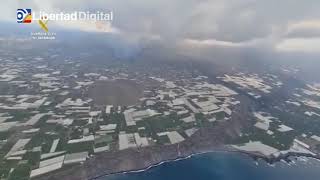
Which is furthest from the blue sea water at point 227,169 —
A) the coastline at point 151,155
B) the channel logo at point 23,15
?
the channel logo at point 23,15

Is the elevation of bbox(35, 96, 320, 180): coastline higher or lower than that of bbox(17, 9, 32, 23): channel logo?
lower

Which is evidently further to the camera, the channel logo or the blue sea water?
the channel logo

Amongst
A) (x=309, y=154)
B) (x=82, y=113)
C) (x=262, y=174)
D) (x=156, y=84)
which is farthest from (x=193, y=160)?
(x=156, y=84)

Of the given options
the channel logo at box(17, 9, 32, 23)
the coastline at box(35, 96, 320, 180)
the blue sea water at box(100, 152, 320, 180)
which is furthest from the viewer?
the channel logo at box(17, 9, 32, 23)

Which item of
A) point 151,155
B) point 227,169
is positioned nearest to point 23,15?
point 151,155

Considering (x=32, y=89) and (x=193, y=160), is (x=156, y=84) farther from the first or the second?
(x=193, y=160)

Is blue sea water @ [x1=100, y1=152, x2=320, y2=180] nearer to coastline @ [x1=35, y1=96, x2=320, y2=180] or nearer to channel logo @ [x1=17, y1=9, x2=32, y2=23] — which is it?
coastline @ [x1=35, y1=96, x2=320, y2=180]

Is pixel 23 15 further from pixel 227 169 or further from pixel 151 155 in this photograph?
pixel 227 169

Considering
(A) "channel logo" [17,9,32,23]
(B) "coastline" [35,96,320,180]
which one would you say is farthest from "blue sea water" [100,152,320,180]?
(A) "channel logo" [17,9,32,23]
